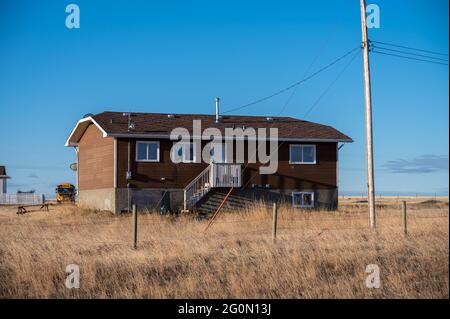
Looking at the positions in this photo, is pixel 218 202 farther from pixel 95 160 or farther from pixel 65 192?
pixel 65 192

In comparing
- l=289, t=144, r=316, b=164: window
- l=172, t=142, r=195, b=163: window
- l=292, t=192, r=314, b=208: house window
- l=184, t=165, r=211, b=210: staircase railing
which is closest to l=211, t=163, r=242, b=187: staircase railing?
l=184, t=165, r=211, b=210: staircase railing

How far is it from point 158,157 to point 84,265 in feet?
64.4

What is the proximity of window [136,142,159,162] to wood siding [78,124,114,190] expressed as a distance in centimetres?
139

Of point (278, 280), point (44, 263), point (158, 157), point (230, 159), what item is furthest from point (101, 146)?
point (278, 280)

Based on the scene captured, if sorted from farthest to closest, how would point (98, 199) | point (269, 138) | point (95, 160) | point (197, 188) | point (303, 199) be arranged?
1. point (95, 160)
2. point (303, 199)
3. point (98, 199)
4. point (269, 138)
5. point (197, 188)

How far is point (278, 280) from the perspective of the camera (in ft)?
43.0

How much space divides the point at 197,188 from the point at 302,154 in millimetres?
6309

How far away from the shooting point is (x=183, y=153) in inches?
1356

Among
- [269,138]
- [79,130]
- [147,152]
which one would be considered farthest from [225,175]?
[79,130]

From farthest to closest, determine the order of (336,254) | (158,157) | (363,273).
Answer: (158,157)
(336,254)
(363,273)

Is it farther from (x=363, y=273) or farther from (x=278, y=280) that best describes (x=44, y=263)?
(x=363, y=273)

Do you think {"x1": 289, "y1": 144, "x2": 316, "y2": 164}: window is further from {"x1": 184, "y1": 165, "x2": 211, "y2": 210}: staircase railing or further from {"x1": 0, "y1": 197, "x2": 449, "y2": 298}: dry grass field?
{"x1": 0, "y1": 197, "x2": 449, "y2": 298}: dry grass field

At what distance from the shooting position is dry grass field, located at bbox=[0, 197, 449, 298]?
12500 mm

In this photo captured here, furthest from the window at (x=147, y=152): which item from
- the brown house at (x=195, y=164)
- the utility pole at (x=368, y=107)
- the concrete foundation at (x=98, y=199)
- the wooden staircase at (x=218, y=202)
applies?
the utility pole at (x=368, y=107)
